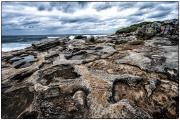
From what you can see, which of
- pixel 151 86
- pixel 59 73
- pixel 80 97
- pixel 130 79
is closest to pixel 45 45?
pixel 59 73

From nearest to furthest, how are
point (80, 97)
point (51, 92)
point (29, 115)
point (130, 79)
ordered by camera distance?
point (29, 115) < point (80, 97) < point (51, 92) < point (130, 79)

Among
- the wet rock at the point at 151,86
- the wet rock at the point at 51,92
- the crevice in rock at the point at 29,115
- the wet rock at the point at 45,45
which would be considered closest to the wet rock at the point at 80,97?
the wet rock at the point at 51,92

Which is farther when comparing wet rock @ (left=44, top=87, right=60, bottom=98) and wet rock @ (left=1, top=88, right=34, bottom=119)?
wet rock @ (left=44, top=87, right=60, bottom=98)

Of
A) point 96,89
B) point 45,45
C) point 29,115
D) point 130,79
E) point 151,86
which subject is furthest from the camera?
point 45,45

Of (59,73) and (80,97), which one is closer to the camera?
(80,97)

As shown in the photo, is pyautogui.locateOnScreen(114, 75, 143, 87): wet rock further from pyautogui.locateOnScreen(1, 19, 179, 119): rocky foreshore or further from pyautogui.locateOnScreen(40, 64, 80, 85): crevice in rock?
pyautogui.locateOnScreen(40, 64, 80, 85): crevice in rock

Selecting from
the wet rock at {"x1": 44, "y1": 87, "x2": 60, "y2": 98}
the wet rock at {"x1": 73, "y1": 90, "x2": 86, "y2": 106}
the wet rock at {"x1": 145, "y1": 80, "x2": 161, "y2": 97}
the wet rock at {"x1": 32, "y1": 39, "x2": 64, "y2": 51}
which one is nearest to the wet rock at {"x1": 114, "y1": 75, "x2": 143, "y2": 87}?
the wet rock at {"x1": 145, "y1": 80, "x2": 161, "y2": 97}

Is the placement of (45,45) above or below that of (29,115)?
above

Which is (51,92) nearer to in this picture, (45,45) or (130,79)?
(130,79)

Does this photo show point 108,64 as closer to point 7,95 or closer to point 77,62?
point 77,62

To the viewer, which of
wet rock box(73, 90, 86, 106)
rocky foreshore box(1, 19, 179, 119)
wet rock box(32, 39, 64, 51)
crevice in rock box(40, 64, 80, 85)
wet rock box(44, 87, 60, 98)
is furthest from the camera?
wet rock box(32, 39, 64, 51)

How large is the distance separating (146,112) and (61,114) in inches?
90.1

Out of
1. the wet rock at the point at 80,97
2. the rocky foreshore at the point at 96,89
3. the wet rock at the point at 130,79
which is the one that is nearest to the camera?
the rocky foreshore at the point at 96,89

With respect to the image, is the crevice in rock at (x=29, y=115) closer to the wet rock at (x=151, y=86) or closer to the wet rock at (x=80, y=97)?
the wet rock at (x=80, y=97)
